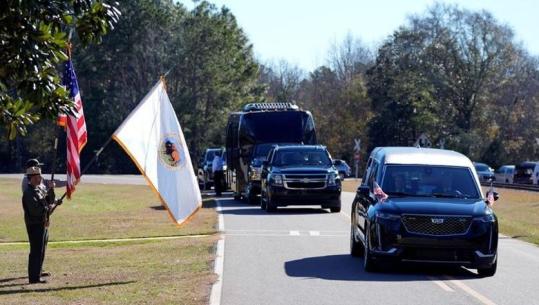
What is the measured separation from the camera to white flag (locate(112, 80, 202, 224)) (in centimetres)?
1572

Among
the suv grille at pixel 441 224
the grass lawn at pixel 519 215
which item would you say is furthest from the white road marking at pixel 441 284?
the grass lawn at pixel 519 215

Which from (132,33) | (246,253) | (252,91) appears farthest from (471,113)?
(246,253)

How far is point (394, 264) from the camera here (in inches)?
622

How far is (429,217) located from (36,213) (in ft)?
18.6

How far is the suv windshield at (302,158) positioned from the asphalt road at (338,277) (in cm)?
788

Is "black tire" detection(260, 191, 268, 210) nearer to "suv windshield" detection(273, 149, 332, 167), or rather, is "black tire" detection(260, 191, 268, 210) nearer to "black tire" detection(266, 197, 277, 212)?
"black tire" detection(266, 197, 277, 212)

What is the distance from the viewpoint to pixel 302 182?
29625 millimetres

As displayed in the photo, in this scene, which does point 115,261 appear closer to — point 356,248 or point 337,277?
point 356,248

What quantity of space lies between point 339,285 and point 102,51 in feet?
221

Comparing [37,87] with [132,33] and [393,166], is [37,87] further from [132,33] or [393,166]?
[132,33]

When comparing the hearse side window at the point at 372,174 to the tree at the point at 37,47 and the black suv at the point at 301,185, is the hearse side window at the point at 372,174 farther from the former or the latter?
the black suv at the point at 301,185

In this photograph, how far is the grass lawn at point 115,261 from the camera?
42.8 feet

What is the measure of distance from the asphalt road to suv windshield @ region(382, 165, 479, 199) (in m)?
1.24

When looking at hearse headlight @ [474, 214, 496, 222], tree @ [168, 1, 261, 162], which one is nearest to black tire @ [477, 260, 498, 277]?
hearse headlight @ [474, 214, 496, 222]
